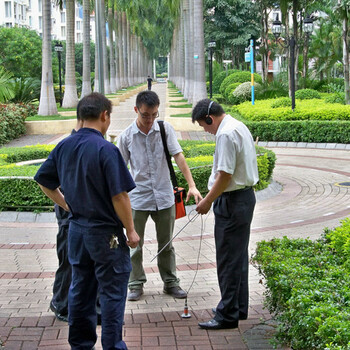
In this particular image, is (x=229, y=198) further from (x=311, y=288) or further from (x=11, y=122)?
(x=11, y=122)

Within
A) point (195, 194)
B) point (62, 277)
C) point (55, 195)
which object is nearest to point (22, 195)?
point (62, 277)

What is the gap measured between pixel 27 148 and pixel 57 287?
8.16 meters

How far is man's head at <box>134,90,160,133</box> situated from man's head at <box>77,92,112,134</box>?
3.95 ft

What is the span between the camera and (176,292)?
5746 millimetres

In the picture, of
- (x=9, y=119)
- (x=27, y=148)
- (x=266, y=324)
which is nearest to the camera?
(x=266, y=324)

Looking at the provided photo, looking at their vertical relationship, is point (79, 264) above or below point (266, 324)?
above

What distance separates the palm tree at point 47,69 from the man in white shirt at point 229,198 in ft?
72.2

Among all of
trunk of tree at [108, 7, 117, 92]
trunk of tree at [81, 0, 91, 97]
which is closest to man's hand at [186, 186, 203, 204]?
trunk of tree at [81, 0, 91, 97]

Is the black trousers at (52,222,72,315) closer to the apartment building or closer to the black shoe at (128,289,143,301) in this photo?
the black shoe at (128,289,143,301)

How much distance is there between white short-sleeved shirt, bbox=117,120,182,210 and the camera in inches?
219

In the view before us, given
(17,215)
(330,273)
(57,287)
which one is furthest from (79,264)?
(17,215)

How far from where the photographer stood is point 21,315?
532 centimetres

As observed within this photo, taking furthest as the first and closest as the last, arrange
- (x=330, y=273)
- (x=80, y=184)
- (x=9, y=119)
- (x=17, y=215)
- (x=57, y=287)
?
(x=9, y=119)
(x=17, y=215)
(x=57, y=287)
(x=330, y=273)
(x=80, y=184)

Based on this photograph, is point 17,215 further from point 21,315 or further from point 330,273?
point 330,273
